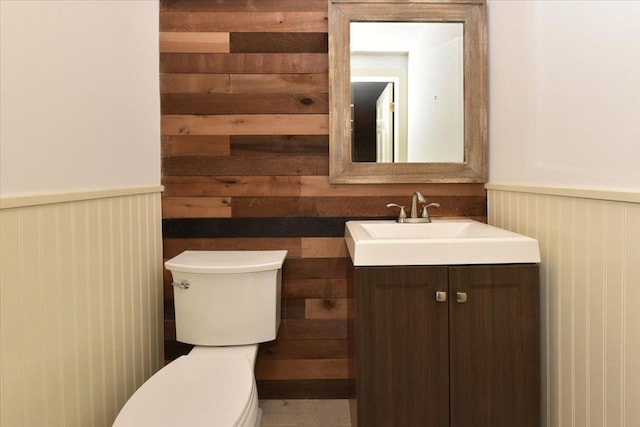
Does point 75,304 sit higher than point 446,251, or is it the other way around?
point 446,251

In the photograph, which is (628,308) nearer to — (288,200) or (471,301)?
(471,301)

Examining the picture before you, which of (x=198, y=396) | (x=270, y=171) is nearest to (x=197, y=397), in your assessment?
(x=198, y=396)

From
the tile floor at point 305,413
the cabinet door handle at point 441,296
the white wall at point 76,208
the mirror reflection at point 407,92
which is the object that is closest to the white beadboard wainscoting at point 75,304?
the white wall at point 76,208

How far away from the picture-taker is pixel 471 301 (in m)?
1.53

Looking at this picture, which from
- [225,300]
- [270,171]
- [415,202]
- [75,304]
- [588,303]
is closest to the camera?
[588,303]

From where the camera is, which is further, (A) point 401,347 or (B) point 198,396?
(A) point 401,347

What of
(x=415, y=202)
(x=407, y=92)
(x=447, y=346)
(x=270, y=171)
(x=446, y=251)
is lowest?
(x=447, y=346)

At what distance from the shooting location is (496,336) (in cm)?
153

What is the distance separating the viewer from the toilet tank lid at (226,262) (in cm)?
185

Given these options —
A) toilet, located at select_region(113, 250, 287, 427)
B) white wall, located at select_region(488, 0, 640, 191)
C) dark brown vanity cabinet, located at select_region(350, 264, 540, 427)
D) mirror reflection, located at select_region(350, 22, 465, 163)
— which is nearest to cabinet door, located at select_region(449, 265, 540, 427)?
dark brown vanity cabinet, located at select_region(350, 264, 540, 427)

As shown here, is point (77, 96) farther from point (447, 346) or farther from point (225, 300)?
point (447, 346)

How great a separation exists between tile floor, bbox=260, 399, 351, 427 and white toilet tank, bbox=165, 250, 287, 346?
438 millimetres

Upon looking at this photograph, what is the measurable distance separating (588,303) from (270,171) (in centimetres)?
138

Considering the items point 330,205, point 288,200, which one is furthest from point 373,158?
point 288,200
